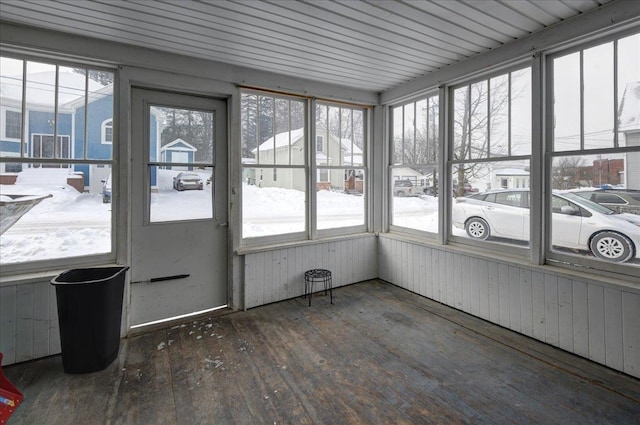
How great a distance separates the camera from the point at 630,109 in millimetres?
2348

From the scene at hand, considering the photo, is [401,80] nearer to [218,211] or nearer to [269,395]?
[218,211]

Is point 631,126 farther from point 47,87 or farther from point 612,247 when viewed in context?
point 47,87

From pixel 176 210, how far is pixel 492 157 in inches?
129

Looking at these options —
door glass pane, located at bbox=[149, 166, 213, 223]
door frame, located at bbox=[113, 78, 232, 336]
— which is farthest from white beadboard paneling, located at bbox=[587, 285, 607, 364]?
door frame, located at bbox=[113, 78, 232, 336]

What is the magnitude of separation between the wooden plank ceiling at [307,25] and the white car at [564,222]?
4.77 feet

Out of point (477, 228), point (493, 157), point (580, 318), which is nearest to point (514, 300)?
point (580, 318)

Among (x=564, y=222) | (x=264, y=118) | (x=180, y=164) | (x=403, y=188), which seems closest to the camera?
(x=564, y=222)

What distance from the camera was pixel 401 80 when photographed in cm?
402

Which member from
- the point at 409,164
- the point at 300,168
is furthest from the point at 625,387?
the point at 300,168

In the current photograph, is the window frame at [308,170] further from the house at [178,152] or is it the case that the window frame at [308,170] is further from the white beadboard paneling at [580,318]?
the white beadboard paneling at [580,318]

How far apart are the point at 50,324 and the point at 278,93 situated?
10.2ft

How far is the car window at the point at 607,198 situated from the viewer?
2375mm

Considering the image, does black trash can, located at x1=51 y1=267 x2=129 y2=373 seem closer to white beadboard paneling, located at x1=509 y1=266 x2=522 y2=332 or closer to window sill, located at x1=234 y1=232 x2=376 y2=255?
window sill, located at x1=234 y1=232 x2=376 y2=255

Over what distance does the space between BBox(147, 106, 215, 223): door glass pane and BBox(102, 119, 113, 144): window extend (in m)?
0.33
